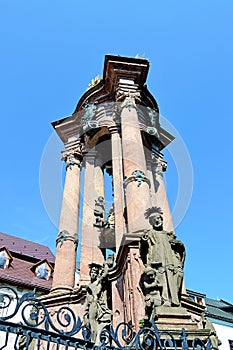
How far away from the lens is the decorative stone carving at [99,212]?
12.6m

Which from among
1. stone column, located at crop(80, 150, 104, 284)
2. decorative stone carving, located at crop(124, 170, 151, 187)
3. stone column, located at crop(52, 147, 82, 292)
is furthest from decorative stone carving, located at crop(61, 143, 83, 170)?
decorative stone carving, located at crop(124, 170, 151, 187)

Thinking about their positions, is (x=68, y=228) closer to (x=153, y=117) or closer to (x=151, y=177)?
(x=151, y=177)

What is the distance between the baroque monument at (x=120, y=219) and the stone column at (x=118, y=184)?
3 centimetres

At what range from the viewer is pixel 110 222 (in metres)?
12.5

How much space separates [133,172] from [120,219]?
1663 millimetres

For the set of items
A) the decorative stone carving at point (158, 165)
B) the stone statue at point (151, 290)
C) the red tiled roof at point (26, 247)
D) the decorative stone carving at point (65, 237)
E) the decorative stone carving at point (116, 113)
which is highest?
the red tiled roof at point (26, 247)

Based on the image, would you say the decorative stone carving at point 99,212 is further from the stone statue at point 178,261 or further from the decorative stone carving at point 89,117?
the stone statue at point 178,261

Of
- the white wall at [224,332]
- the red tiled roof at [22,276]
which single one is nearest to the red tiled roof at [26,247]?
the red tiled roof at [22,276]

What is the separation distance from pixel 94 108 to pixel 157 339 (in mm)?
10922

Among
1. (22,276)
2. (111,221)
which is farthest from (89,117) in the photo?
(22,276)

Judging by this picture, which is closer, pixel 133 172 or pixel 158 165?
pixel 133 172

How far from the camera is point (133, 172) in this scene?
9.86m

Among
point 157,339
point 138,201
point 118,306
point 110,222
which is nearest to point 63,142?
point 110,222

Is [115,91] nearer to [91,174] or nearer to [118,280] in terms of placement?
[91,174]
